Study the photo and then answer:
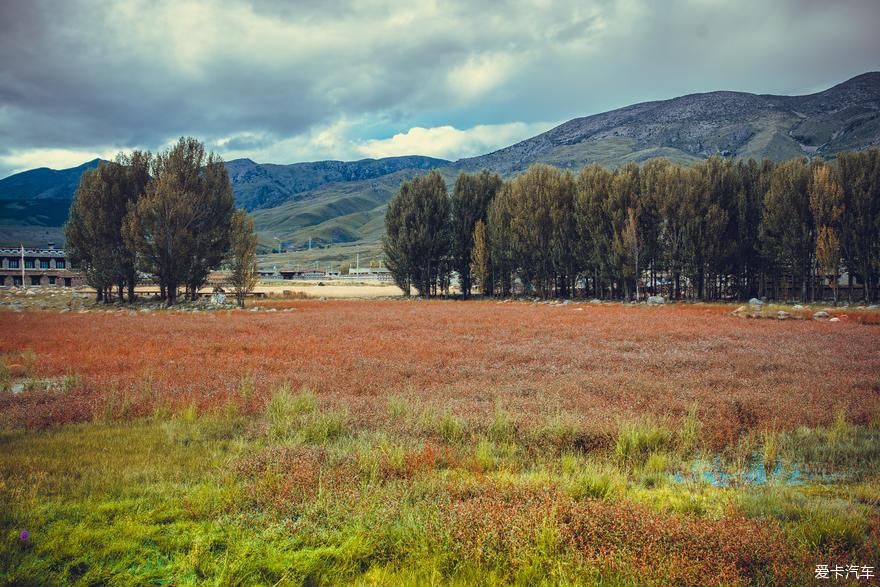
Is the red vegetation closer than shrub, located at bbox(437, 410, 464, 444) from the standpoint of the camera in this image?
Yes

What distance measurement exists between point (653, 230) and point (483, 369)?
4635 cm

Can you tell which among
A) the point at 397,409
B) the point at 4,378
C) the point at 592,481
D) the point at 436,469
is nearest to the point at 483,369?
the point at 397,409

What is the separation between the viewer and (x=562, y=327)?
28047mm

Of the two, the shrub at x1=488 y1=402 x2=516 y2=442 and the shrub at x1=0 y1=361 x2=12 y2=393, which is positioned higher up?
the shrub at x1=0 y1=361 x2=12 y2=393

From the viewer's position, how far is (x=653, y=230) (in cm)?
5562

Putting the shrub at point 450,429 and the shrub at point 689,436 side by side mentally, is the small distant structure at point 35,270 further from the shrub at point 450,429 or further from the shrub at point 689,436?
the shrub at point 689,436

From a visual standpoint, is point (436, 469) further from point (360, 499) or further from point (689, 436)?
point (689, 436)

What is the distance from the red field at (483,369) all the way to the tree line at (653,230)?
1014 inches

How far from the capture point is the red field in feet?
36.0

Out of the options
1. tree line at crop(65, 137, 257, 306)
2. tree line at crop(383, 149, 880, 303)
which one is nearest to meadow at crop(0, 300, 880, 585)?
tree line at crop(65, 137, 257, 306)

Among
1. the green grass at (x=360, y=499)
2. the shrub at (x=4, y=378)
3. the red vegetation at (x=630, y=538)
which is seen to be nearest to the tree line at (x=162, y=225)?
the shrub at (x=4, y=378)

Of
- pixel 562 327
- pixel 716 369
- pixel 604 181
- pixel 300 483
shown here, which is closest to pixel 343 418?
pixel 300 483

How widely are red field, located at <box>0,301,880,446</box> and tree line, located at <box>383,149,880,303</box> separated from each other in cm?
2575

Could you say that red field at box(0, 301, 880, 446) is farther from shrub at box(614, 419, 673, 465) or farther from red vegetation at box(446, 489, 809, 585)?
red vegetation at box(446, 489, 809, 585)
